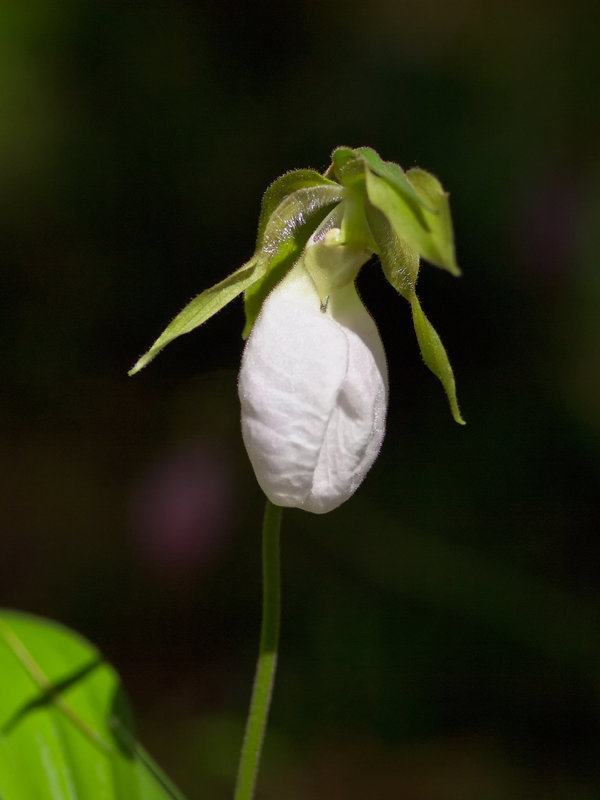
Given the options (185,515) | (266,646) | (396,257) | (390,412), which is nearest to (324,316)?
A: (396,257)

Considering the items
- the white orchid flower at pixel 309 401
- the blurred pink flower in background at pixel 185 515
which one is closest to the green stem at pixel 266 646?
the white orchid flower at pixel 309 401

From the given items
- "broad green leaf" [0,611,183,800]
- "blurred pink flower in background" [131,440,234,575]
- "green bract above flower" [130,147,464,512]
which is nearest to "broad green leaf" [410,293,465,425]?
"green bract above flower" [130,147,464,512]

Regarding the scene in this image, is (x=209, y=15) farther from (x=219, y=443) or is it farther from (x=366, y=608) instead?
(x=366, y=608)

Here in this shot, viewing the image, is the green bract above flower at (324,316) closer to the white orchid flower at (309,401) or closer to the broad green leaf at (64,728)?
the white orchid flower at (309,401)

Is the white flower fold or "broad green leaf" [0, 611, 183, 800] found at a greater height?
the white flower fold

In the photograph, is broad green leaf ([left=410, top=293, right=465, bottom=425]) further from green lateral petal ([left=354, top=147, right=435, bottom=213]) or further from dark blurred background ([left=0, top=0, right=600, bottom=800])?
dark blurred background ([left=0, top=0, right=600, bottom=800])

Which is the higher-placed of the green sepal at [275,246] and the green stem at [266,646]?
the green sepal at [275,246]

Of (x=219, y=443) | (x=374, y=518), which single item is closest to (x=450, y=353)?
(x=374, y=518)
